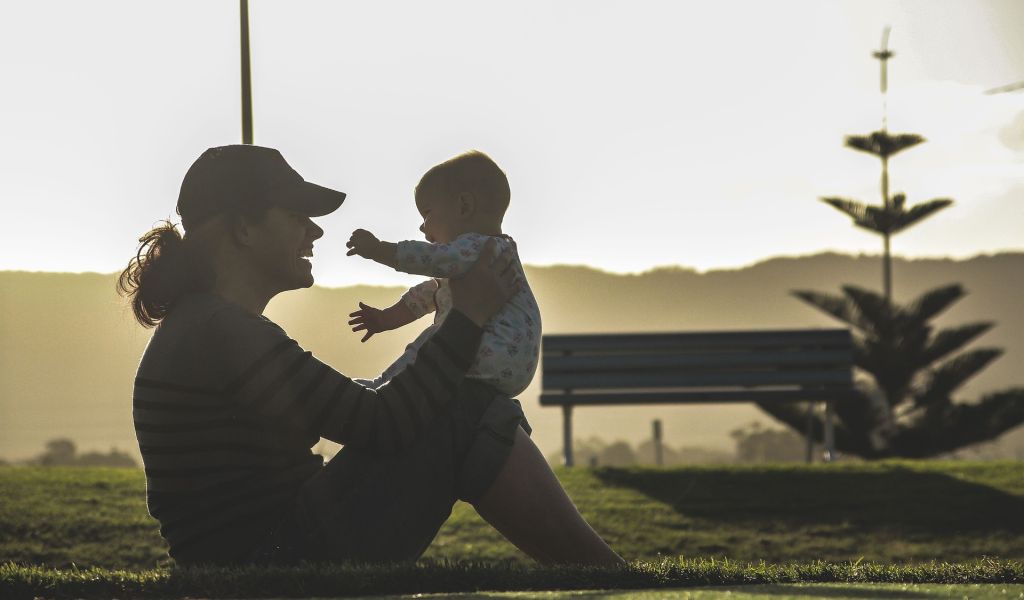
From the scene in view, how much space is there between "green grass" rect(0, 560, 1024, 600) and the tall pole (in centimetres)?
201

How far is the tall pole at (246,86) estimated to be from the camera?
515 centimetres

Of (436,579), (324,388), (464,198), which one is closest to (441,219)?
(464,198)

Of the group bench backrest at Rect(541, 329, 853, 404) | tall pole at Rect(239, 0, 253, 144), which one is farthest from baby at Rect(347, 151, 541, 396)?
bench backrest at Rect(541, 329, 853, 404)

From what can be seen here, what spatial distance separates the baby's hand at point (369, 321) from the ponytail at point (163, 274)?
91 centimetres

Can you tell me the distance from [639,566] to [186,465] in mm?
1245

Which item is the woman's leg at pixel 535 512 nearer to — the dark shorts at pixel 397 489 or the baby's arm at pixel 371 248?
the dark shorts at pixel 397 489

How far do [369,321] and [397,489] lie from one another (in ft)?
3.54

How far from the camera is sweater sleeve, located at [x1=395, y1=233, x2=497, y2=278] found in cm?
346

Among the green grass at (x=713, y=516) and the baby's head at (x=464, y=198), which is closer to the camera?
the baby's head at (x=464, y=198)

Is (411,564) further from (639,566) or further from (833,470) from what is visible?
(833,470)

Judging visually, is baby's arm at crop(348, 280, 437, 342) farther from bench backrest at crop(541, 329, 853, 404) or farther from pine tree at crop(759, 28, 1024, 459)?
pine tree at crop(759, 28, 1024, 459)

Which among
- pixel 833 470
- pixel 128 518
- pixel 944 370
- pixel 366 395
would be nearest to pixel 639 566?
pixel 366 395

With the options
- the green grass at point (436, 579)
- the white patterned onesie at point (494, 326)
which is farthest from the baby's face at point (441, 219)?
the green grass at point (436, 579)

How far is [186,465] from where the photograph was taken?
9.88ft
